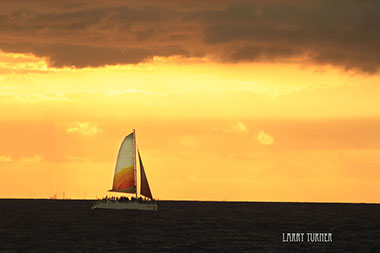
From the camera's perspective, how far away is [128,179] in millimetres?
187000

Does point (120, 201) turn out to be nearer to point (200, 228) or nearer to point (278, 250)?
point (200, 228)

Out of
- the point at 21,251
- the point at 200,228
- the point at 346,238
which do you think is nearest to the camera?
the point at 21,251

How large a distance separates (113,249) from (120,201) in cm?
8568

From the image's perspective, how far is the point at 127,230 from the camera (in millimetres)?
138625

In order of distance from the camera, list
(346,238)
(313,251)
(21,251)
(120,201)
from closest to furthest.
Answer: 1. (21,251)
2. (313,251)
3. (346,238)
4. (120,201)

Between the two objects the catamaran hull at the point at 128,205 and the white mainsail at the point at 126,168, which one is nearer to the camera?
the catamaran hull at the point at 128,205

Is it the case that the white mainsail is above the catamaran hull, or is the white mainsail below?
above

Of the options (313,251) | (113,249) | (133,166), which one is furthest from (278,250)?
(133,166)

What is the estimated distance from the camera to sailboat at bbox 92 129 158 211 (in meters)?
183

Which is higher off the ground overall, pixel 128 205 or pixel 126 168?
pixel 126 168

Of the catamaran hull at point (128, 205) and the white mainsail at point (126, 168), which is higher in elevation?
the white mainsail at point (126, 168)

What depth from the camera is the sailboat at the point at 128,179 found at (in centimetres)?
18338

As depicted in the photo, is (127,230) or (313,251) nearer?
(313,251)

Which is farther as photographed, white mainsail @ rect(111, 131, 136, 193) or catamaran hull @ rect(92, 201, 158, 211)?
white mainsail @ rect(111, 131, 136, 193)
